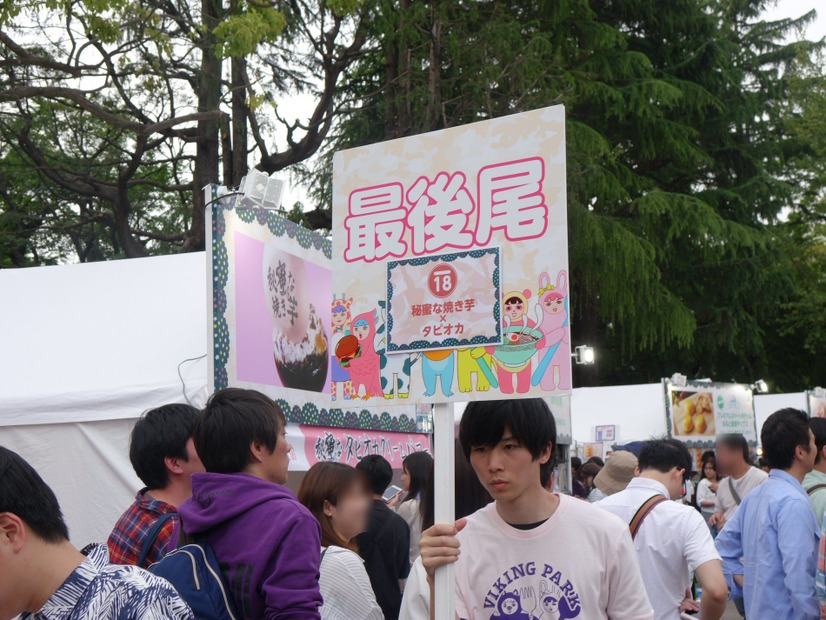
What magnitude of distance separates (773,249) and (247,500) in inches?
957

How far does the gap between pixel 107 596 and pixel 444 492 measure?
1.16 metres

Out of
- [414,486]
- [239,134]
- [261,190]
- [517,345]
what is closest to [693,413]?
[239,134]

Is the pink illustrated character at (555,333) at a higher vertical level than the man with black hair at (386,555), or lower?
higher

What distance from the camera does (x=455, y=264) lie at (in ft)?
9.68

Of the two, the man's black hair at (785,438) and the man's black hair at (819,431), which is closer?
the man's black hair at (785,438)

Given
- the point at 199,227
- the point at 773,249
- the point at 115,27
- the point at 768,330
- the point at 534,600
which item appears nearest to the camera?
the point at 534,600

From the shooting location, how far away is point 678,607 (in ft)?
15.0

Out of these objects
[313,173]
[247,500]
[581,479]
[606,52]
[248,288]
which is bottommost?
[581,479]

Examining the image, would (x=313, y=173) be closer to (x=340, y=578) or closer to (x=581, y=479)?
(x=581, y=479)

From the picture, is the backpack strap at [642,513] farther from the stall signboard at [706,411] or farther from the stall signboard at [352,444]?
the stall signboard at [706,411]

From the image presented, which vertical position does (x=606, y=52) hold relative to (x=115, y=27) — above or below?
above

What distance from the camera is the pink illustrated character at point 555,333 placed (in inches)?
108

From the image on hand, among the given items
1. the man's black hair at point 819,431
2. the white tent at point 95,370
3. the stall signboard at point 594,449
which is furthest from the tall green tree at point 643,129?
Result: the man's black hair at point 819,431

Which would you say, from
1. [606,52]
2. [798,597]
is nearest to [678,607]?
[798,597]
